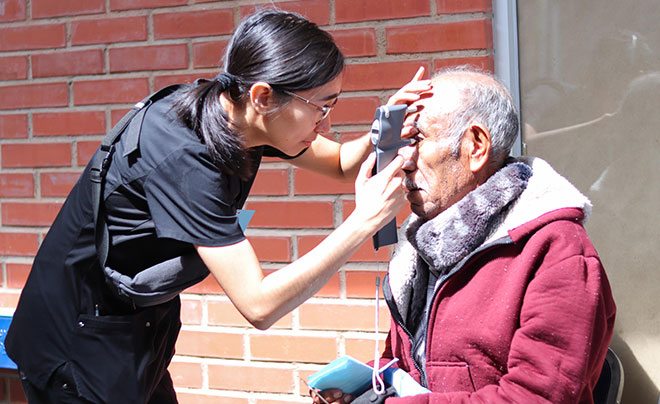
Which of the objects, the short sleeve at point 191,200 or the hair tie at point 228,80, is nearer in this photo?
the short sleeve at point 191,200

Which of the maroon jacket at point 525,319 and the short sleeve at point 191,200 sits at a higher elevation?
the short sleeve at point 191,200

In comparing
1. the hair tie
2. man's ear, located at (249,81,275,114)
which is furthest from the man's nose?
the hair tie

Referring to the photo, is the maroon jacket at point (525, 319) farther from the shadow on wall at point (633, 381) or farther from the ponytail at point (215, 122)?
the shadow on wall at point (633, 381)

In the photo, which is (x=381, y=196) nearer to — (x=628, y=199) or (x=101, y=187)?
(x=101, y=187)

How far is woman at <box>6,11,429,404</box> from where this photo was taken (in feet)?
5.97

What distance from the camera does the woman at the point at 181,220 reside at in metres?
1.82

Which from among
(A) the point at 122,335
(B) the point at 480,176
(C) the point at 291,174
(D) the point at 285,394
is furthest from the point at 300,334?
(B) the point at 480,176

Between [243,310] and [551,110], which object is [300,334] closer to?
[243,310]

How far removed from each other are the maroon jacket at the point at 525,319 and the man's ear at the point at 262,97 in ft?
2.20

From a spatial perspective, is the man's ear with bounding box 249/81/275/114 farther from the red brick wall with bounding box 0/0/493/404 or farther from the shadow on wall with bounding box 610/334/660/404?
the shadow on wall with bounding box 610/334/660/404

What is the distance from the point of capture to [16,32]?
3207 mm

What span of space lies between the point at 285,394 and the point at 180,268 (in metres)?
1.18

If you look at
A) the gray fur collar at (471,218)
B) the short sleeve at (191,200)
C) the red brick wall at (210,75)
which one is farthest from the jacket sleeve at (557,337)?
the red brick wall at (210,75)

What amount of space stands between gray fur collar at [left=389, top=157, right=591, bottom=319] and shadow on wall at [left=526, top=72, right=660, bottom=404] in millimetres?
786
